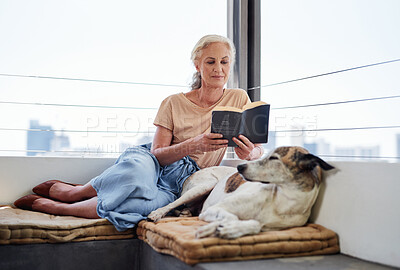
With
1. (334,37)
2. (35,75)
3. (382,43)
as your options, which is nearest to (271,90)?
(334,37)

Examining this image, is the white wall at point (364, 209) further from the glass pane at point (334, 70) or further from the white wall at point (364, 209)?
the glass pane at point (334, 70)

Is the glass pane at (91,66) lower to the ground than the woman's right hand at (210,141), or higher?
higher

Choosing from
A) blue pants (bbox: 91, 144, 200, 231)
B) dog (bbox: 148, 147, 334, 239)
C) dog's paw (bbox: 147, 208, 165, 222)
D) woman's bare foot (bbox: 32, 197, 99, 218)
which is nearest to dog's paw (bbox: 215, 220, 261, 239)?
dog (bbox: 148, 147, 334, 239)

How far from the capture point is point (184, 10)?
3.73 meters

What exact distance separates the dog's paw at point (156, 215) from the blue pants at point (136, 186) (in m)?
0.06

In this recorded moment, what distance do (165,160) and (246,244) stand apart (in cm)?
102

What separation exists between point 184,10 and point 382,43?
1.84m

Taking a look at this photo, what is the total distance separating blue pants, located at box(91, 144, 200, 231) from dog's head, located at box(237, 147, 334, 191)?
64cm

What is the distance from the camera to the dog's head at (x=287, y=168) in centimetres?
156

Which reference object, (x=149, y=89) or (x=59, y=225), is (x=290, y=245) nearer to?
(x=59, y=225)

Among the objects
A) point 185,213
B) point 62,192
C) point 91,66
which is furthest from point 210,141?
point 91,66

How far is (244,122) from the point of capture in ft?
6.63

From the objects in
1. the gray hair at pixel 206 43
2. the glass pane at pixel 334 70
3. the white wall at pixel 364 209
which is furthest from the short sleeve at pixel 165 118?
the white wall at pixel 364 209

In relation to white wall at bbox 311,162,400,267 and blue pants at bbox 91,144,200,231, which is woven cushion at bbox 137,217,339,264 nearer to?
white wall at bbox 311,162,400,267
